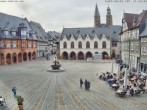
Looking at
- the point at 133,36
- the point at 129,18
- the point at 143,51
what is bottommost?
the point at 143,51

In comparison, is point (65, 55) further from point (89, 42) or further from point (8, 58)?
point (8, 58)

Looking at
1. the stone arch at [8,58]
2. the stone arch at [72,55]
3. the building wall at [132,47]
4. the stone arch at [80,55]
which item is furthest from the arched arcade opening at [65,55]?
the building wall at [132,47]

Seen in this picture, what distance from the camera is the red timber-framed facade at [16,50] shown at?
2586 inches

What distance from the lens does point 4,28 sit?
6612cm

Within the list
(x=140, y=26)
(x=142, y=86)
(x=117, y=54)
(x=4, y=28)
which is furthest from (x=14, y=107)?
(x=117, y=54)

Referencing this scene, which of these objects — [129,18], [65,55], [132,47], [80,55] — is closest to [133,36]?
[132,47]

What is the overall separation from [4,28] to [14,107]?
47437mm

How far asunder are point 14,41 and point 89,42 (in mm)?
30091

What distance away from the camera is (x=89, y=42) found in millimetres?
88938

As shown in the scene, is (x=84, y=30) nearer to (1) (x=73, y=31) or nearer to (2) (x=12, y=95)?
(1) (x=73, y=31)

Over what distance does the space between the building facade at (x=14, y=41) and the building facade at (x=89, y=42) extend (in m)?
15.2

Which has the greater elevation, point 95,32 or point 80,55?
point 95,32

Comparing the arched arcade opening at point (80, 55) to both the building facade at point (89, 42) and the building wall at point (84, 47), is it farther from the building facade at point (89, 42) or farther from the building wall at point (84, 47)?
the building wall at point (84, 47)

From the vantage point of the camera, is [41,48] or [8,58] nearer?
[8,58]
